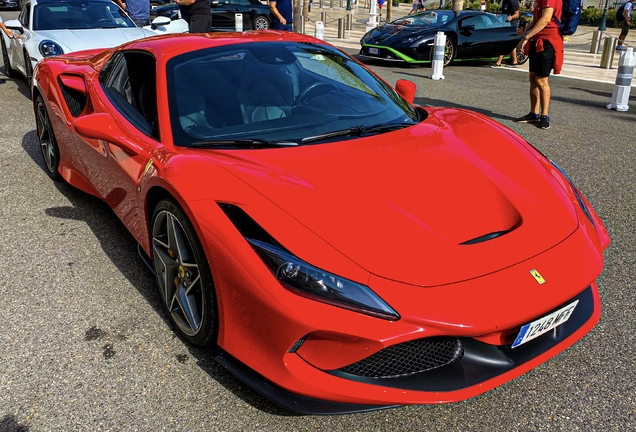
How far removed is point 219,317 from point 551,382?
140 centimetres

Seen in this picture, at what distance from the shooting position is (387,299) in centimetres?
192

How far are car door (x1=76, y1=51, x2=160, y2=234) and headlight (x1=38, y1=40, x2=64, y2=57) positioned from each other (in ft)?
12.5

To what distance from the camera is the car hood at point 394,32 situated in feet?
39.4

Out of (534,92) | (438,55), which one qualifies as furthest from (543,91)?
(438,55)

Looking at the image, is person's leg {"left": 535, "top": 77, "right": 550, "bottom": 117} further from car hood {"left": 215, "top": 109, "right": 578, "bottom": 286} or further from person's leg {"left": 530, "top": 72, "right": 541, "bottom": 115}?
car hood {"left": 215, "top": 109, "right": 578, "bottom": 286}

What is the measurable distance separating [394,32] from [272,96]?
32.5ft

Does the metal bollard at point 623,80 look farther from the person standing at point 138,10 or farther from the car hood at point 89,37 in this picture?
the person standing at point 138,10

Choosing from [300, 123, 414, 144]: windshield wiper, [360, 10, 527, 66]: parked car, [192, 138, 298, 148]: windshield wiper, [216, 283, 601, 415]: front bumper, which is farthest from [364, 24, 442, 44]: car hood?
[216, 283, 601, 415]: front bumper

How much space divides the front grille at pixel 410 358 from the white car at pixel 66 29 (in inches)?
248

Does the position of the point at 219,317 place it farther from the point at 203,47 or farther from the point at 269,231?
the point at 203,47

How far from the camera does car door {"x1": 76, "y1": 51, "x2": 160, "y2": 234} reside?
2904 millimetres

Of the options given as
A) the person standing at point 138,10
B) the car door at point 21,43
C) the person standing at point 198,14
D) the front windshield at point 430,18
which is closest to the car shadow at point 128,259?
the car door at point 21,43

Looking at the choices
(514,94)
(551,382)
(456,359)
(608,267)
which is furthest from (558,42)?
(456,359)

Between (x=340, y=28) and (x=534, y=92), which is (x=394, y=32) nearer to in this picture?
(x=534, y=92)
